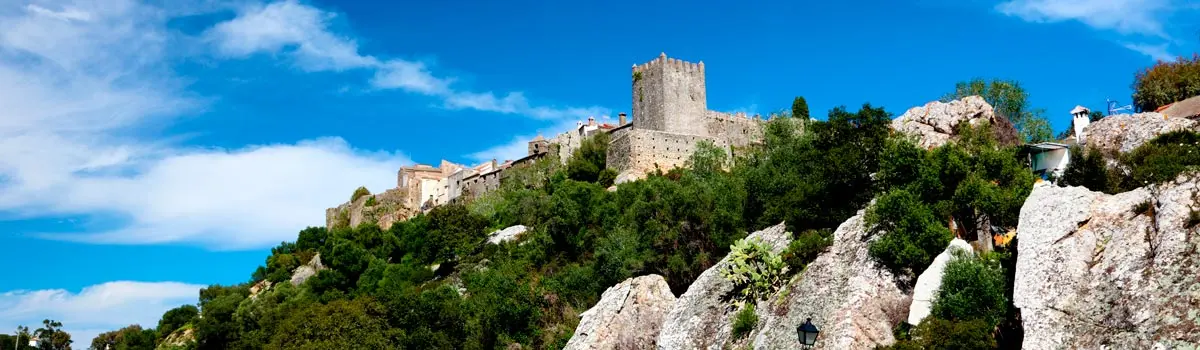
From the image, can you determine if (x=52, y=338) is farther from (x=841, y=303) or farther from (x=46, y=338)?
(x=841, y=303)

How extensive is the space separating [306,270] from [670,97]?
105 ft

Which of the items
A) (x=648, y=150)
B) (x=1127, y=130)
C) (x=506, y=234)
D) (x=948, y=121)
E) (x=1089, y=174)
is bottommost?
(x=1089, y=174)

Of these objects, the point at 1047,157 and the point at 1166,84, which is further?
the point at 1166,84

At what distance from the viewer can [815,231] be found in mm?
27609

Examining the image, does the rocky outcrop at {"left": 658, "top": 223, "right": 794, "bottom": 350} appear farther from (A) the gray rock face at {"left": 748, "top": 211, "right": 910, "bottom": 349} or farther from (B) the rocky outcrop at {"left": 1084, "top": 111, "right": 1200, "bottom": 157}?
(B) the rocky outcrop at {"left": 1084, "top": 111, "right": 1200, "bottom": 157}

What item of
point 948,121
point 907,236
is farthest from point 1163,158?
point 948,121

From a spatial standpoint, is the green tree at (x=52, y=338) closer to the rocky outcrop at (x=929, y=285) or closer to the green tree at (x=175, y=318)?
the green tree at (x=175, y=318)

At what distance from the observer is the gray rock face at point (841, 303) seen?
72.3ft

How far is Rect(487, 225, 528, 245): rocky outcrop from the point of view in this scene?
2187 inches

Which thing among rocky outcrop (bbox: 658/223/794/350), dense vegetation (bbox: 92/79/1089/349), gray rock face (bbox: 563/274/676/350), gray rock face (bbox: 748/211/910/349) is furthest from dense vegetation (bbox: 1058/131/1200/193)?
gray rock face (bbox: 563/274/676/350)

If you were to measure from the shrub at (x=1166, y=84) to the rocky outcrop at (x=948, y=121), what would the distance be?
12433 mm

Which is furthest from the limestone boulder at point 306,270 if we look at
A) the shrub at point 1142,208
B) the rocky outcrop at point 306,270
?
the shrub at point 1142,208

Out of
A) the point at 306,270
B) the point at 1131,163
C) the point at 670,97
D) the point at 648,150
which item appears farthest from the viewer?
the point at 306,270

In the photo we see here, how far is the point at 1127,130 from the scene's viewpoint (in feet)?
104
